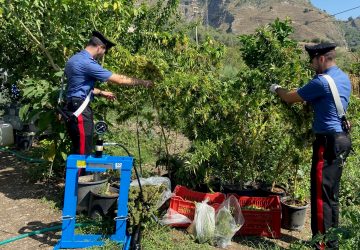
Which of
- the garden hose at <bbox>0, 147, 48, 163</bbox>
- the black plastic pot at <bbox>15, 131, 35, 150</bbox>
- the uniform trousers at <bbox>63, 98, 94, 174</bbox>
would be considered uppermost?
the uniform trousers at <bbox>63, 98, 94, 174</bbox>

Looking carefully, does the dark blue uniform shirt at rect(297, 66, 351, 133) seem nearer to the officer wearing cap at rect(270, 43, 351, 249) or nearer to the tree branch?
the officer wearing cap at rect(270, 43, 351, 249)

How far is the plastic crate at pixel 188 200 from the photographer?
5.09 meters

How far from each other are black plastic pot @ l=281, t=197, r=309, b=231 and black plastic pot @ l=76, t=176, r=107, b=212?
7.15 ft

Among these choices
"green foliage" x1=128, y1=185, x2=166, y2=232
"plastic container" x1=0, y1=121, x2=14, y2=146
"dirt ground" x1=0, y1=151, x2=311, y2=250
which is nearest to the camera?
"green foliage" x1=128, y1=185, x2=166, y2=232

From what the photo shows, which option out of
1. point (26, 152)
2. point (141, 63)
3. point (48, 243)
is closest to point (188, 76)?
point (141, 63)

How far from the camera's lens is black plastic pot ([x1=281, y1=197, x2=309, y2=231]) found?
203 inches

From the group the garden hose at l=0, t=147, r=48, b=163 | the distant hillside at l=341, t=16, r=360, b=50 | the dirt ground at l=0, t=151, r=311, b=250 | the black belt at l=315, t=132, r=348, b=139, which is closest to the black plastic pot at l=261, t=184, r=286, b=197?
the dirt ground at l=0, t=151, r=311, b=250

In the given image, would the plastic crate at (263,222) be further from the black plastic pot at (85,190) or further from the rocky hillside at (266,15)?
the rocky hillside at (266,15)

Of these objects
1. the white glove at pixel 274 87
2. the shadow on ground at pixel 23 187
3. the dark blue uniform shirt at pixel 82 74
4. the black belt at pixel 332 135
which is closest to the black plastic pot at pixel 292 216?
the black belt at pixel 332 135

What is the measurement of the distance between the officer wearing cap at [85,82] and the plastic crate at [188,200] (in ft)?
3.84

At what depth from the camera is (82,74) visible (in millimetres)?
4836

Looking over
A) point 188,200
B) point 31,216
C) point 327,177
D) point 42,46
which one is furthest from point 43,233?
point 327,177

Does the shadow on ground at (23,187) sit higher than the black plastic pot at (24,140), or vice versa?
the black plastic pot at (24,140)

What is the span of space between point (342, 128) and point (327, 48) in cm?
79
